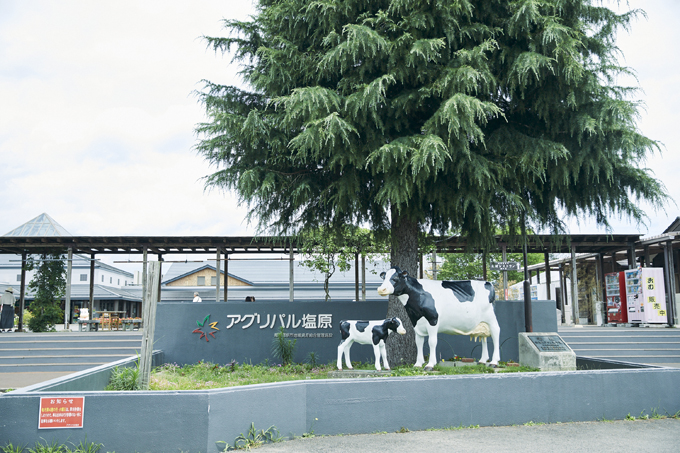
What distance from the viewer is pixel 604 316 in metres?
21.6

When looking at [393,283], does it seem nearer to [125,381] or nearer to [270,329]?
[125,381]

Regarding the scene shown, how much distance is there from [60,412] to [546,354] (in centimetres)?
714

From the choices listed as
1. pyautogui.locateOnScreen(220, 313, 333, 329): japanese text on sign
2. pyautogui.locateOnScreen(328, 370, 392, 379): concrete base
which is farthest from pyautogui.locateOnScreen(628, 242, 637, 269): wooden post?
pyautogui.locateOnScreen(328, 370, 392, 379): concrete base

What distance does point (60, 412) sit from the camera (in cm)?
500

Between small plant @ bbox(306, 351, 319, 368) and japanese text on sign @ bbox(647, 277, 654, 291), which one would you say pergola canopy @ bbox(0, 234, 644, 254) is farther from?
small plant @ bbox(306, 351, 319, 368)

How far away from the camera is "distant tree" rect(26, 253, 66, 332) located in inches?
702

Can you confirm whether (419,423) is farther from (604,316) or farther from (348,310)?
(604,316)

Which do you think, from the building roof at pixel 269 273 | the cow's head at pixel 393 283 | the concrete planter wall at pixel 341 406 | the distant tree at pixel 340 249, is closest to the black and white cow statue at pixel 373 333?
the cow's head at pixel 393 283

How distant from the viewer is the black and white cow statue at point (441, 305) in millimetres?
7832

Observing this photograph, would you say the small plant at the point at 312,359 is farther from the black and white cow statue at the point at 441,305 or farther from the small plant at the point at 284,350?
the black and white cow statue at the point at 441,305

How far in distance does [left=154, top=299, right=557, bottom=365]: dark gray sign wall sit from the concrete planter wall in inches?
159

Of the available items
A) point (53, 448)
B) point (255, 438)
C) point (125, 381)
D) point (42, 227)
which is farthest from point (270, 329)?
point (42, 227)

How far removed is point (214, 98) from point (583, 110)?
6.63 m

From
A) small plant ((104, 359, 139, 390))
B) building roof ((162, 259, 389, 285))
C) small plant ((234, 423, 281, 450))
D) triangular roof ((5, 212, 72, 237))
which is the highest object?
triangular roof ((5, 212, 72, 237))
